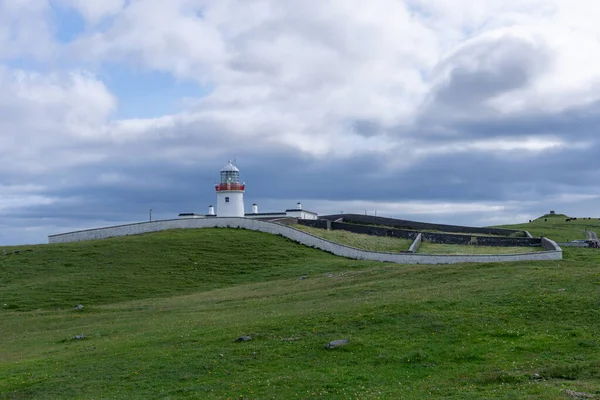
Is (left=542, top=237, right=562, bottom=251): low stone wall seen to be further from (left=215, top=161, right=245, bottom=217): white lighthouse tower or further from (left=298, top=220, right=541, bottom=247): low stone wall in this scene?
(left=215, top=161, right=245, bottom=217): white lighthouse tower

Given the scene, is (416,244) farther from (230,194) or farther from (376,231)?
(230,194)

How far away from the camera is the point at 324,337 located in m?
24.5

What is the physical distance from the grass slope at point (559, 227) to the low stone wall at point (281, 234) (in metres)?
30.3

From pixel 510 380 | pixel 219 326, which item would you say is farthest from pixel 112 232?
pixel 510 380

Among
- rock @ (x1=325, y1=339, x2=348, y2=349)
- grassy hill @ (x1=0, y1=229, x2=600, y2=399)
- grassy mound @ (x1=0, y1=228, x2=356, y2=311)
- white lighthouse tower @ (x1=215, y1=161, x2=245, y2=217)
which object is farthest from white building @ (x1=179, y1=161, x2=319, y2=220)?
rock @ (x1=325, y1=339, x2=348, y2=349)

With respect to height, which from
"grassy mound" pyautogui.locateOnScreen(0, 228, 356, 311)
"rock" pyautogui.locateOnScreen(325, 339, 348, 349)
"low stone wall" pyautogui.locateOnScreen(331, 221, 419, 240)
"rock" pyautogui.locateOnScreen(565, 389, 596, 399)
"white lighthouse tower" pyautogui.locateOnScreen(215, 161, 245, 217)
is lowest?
"rock" pyautogui.locateOnScreen(565, 389, 596, 399)

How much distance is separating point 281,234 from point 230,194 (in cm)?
1916

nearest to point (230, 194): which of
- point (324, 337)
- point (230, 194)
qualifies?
point (230, 194)

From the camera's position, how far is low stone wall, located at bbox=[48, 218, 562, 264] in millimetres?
49125

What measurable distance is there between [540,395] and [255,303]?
23.2 meters

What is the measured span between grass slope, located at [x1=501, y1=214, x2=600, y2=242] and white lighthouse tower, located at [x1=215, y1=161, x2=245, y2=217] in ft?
128

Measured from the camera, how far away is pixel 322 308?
3145 centimetres

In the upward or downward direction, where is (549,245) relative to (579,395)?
upward

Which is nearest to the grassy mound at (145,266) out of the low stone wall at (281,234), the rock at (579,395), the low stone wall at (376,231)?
the low stone wall at (281,234)
